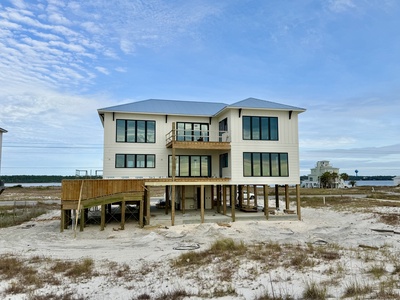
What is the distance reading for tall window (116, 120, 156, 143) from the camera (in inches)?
880

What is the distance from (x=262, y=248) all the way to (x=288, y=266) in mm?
2935

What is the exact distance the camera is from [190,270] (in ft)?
30.9

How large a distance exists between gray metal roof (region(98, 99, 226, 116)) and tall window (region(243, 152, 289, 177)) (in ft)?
17.2

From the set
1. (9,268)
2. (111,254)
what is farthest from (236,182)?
(9,268)

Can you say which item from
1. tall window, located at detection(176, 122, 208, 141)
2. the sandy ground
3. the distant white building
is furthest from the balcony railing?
the distant white building

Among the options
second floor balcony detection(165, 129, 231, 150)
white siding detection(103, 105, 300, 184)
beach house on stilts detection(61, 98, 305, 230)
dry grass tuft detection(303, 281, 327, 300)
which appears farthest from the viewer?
white siding detection(103, 105, 300, 184)

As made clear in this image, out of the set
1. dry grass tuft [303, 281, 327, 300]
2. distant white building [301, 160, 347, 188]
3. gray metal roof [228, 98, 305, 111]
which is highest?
gray metal roof [228, 98, 305, 111]

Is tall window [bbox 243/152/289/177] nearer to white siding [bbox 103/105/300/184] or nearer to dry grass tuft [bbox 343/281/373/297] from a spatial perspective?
white siding [bbox 103/105/300/184]

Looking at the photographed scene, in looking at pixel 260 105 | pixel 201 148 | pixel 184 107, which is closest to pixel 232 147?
pixel 201 148

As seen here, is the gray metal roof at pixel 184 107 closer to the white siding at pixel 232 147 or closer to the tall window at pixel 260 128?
the white siding at pixel 232 147

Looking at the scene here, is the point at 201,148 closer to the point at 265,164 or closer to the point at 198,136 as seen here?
the point at 198,136

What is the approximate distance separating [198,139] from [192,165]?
2.24 m

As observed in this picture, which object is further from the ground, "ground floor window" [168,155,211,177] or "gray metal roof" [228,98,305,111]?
"gray metal roof" [228,98,305,111]

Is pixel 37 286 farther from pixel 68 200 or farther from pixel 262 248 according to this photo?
pixel 68 200
